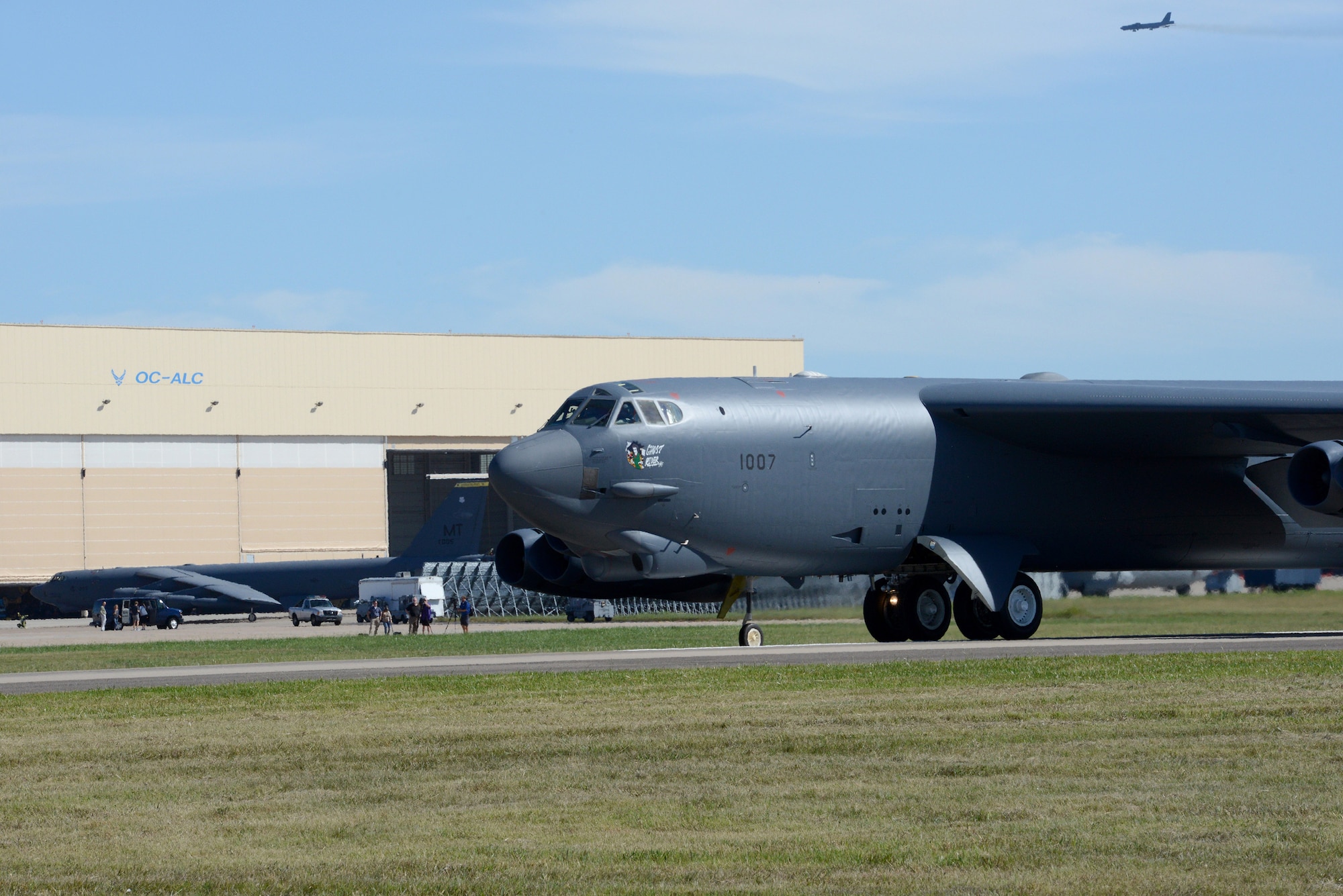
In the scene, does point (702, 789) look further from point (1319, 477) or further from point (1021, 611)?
point (1021, 611)

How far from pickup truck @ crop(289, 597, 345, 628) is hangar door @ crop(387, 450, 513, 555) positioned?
23727mm

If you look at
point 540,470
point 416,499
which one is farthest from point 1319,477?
point 416,499

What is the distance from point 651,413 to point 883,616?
20.0 feet

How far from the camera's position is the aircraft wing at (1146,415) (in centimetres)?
2520

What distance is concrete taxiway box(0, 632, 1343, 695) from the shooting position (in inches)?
805

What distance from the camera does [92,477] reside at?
81812mm

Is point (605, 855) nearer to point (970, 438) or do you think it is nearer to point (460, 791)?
point (460, 791)

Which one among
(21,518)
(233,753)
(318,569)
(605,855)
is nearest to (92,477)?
(21,518)

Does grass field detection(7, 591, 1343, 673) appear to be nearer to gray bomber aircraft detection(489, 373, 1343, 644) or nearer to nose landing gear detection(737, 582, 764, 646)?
gray bomber aircraft detection(489, 373, 1343, 644)

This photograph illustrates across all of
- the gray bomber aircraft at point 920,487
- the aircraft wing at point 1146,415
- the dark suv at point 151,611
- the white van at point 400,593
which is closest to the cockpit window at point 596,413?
the gray bomber aircraft at point 920,487

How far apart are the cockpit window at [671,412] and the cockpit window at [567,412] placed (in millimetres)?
1292

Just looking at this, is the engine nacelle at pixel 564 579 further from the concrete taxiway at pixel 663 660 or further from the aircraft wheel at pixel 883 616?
the aircraft wheel at pixel 883 616

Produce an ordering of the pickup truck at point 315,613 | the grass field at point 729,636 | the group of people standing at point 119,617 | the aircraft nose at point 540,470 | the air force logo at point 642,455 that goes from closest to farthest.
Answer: the aircraft nose at point 540,470 → the air force logo at point 642,455 → the grass field at point 729,636 → the group of people standing at point 119,617 → the pickup truck at point 315,613

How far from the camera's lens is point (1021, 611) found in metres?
26.9
